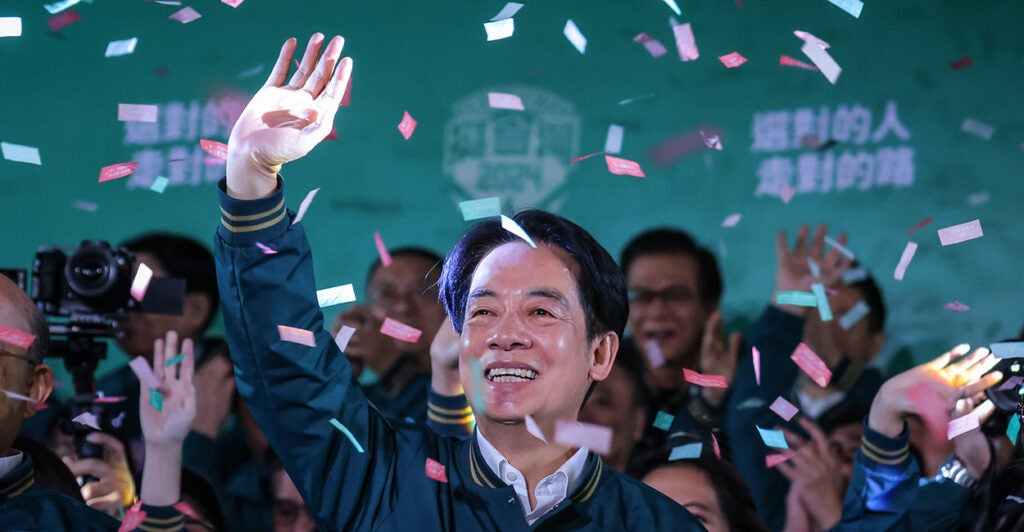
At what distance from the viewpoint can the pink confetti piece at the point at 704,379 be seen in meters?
3.73

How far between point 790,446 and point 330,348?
2.27 meters

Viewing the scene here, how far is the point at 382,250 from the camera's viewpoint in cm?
412

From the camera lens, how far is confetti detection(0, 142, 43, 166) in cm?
420

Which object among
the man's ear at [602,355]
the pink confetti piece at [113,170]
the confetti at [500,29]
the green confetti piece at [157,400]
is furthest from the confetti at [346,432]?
the confetti at [500,29]

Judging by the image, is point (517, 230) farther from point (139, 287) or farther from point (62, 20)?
point (62, 20)

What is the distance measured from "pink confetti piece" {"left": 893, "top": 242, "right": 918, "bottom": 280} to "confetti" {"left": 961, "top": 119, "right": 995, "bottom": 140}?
1.43 ft

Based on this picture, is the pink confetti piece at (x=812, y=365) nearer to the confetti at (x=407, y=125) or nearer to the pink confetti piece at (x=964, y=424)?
the pink confetti piece at (x=964, y=424)

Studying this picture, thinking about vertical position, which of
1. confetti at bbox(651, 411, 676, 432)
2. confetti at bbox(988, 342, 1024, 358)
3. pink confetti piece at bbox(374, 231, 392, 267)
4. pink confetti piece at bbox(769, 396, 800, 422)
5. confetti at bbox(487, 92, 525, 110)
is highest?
confetti at bbox(487, 92, 525, 110)

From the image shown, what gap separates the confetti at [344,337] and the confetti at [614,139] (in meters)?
1.03

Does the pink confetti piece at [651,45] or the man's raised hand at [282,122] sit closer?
the man's raised hand at [282,122]

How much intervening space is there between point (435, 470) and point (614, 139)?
250cm

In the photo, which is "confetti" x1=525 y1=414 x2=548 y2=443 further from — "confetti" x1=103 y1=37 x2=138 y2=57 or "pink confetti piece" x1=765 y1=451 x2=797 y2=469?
"confetti" x1=103 y1=37 x2=138 y2=57

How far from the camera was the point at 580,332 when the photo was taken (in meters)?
1.88

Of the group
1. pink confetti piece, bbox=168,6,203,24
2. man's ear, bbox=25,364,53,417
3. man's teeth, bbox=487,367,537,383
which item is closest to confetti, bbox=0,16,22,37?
pink confetti piece, bbox=168,6,203,24
